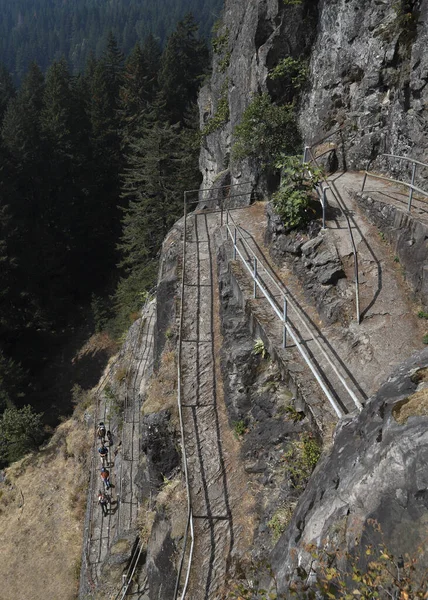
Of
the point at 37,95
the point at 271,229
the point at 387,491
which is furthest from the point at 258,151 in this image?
the point at 37,95

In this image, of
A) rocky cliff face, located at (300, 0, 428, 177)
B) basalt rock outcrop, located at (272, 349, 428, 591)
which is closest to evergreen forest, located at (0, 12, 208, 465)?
rocky cliff face, located at (300, 0, 428, 177)

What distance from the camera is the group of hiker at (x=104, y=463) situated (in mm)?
16219

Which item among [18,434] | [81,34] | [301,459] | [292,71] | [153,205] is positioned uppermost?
[81,34]

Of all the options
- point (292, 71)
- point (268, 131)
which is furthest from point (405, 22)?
point (268, 131)

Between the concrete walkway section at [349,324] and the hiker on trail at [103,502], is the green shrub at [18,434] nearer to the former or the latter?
the hiker on trail at [103,502]

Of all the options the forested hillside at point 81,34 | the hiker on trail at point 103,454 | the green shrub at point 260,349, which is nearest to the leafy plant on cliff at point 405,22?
the green shrub at point 260,349

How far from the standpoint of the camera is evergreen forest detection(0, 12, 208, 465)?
94.0 ft

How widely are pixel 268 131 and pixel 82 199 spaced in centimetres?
2622

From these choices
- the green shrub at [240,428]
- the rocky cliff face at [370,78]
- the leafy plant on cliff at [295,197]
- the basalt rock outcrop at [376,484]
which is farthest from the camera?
the rocky cliff face at [370,78]

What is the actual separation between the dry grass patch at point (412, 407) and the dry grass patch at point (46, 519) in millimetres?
14712

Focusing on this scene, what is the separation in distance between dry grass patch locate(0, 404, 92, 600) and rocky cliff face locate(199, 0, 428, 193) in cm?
1388

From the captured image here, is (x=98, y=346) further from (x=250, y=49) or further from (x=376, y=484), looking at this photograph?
(x=376, y=484)

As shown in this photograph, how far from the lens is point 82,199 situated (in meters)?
40.8

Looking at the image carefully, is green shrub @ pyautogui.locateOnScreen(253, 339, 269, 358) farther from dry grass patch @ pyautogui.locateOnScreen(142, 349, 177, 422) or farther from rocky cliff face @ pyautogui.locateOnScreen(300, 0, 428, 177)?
rocky cliff face @ pyautogui.locateOnScreen(300, 0, 428, 177)
